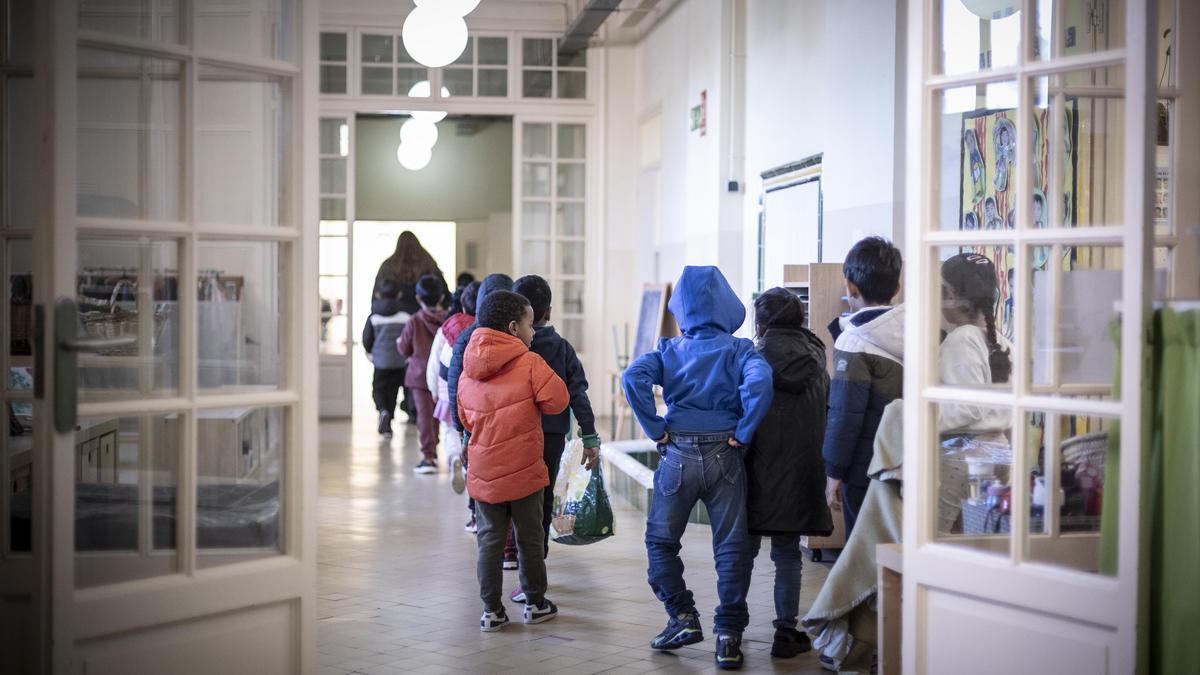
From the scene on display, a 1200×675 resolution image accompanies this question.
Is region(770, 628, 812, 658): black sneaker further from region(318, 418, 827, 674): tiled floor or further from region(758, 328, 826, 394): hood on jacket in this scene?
region(758, 328, 826, 394): hood on jacket

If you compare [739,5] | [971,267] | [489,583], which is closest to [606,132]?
[739,5]

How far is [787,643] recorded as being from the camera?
4.36 m

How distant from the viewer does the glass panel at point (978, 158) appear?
3250 mm

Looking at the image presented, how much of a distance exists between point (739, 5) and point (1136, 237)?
6685 mm

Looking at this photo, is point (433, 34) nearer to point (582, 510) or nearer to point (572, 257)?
point (582, 510)

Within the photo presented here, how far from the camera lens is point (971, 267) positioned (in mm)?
3305

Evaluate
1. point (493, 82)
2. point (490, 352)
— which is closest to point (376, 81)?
point (493, 82)

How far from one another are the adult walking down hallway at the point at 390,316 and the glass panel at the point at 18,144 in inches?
267

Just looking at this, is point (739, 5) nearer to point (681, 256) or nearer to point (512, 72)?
point (681, 256)

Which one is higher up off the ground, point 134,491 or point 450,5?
point 450,5

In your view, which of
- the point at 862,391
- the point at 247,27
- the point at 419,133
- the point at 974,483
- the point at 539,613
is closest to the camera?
the point at 247,27

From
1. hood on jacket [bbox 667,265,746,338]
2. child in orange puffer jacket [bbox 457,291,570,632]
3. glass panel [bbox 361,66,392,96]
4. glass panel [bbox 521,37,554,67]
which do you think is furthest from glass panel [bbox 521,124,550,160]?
hood on jacket [bbox 667,265,746,338]

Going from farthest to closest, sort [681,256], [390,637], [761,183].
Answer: [681,256] → [761,183] → [390,637]

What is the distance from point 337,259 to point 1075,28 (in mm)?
10051
